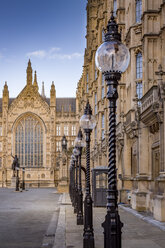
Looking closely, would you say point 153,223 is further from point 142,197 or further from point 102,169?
point 102,169

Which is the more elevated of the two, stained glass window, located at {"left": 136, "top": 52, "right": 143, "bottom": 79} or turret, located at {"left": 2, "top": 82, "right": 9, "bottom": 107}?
turret, located at {"left": 2, "top": 82, "right": 9, "bottom": 107}

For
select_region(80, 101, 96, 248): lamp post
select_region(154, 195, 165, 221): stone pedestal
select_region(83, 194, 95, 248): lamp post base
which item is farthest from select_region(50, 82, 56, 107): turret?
select_region(83, 194, 95, 248): lamp post base

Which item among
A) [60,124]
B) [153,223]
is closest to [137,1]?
[153,223]

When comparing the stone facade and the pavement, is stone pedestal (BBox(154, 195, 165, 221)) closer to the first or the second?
the stone facade

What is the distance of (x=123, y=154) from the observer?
2462 cm

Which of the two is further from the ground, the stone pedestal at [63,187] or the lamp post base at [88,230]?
the lamp post base at [88,230]

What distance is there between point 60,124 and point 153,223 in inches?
2989

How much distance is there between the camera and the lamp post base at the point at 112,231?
6254 mm

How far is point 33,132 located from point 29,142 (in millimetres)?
2287

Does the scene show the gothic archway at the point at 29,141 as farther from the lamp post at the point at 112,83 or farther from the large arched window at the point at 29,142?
the lamp post at the point at 112,83

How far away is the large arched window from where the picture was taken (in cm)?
8675

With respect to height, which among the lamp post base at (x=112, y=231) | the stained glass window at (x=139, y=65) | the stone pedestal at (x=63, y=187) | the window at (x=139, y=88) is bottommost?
the stone pedestal at (x=63, y=187)

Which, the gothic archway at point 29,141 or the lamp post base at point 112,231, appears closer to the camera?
the lamp post base at point 112,231

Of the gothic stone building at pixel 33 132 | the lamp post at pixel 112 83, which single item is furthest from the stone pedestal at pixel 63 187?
the lamp post at pixel 112 83
